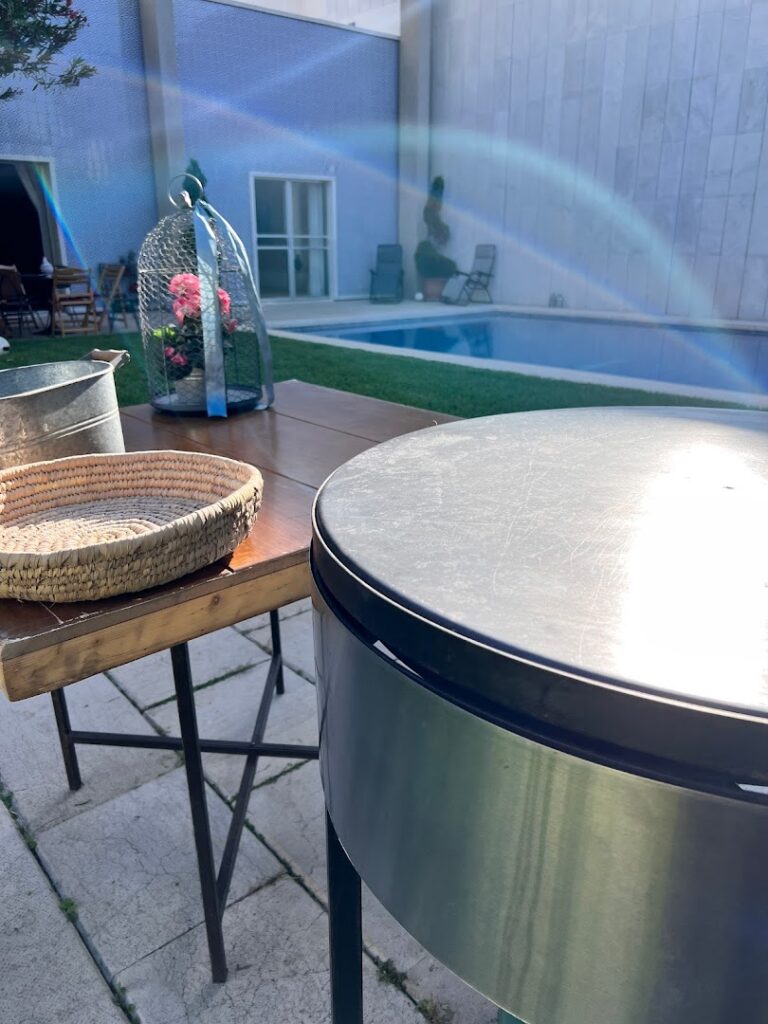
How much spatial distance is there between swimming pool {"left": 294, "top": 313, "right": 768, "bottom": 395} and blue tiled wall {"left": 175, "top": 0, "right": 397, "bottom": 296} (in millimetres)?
3674

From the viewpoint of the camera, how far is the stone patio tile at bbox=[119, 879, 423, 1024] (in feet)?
4.49

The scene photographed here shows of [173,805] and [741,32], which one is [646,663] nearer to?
[173,805]

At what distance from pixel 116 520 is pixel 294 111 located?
14389 millimetres

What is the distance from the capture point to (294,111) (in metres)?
13.6

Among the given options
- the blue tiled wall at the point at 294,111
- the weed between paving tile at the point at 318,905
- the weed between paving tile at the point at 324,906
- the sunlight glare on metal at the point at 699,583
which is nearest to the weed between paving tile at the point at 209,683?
the weed between paving tile at the point at 318,905

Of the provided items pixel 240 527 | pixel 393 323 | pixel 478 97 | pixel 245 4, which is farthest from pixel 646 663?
pixel 478 97

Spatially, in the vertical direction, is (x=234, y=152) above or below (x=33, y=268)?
above

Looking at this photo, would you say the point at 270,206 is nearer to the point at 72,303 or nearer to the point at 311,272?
the point at 311,272

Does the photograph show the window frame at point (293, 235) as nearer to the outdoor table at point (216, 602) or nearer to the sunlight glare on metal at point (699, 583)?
the outdoor table at point (216, 602)

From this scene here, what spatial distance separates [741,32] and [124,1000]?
44.7 feet

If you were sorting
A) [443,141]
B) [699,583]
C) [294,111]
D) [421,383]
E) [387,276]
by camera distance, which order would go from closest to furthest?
1. [699,583]
2. [421,383]
3. [294,111]
4. [387,276]
5. [443,141]

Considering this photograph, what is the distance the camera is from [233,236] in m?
1.95

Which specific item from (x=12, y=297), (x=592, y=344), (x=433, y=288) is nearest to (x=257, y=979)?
(x=12, y=297)

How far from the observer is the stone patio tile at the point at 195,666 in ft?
7.71
